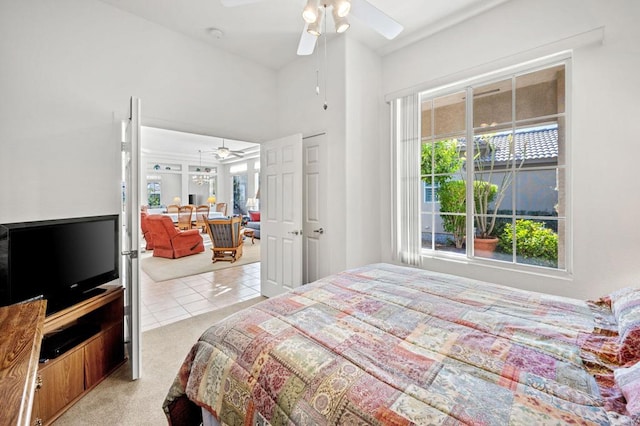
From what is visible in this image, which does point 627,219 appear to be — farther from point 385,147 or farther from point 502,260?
point 385,147

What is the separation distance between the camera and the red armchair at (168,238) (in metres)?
5.93

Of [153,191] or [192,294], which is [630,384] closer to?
[192,294]

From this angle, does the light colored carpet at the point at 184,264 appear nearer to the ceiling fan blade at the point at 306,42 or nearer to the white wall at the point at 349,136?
the white wall at the point at 349,136

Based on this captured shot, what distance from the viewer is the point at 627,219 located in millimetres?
2002

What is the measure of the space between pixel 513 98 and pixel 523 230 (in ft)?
4.08

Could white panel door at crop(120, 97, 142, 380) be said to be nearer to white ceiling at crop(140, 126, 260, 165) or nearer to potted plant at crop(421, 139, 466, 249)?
potted plant at crop(421, 139, 466, 249)

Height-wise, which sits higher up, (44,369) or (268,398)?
(268,398)

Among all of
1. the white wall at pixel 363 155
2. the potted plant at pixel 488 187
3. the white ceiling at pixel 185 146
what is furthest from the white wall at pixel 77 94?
the white ceiling at pixel 185 146

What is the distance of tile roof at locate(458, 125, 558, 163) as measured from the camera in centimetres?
241

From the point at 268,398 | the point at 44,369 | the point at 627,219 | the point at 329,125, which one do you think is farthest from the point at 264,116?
the point at 627,219

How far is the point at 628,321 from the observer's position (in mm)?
1108

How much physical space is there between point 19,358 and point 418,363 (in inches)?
48.8

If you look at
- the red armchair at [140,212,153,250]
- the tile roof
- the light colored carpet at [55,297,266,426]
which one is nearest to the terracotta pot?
the tile roof

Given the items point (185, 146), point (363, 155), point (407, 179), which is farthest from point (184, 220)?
point (407, 179)
